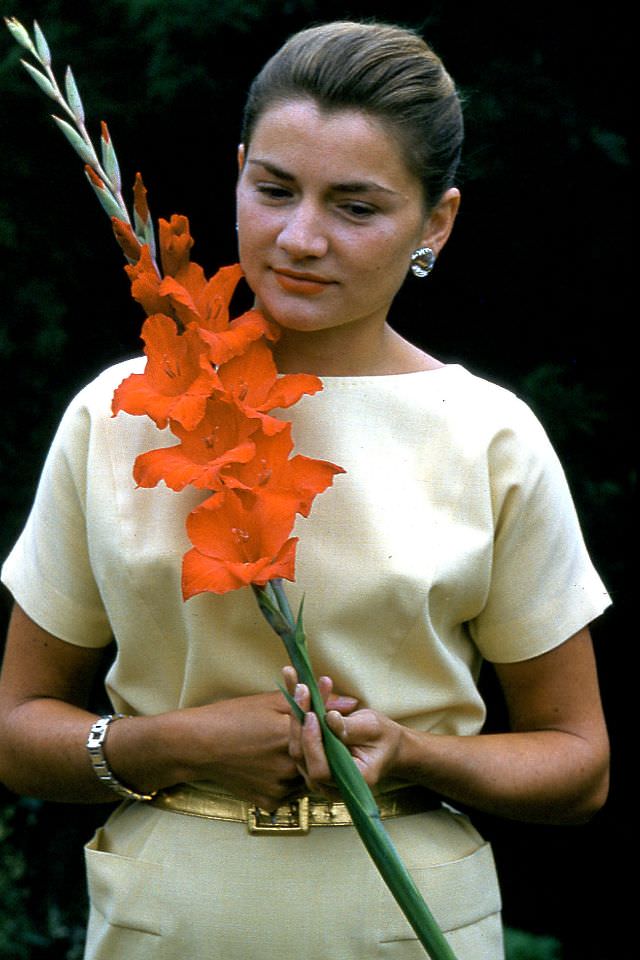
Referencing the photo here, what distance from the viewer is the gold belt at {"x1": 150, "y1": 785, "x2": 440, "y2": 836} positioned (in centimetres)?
213

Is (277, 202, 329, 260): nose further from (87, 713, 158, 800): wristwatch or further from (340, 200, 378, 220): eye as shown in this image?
(87, 713, 158, 800): wristwatch

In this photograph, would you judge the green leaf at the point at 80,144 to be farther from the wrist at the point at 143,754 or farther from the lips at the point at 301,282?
the wrist at the point at 143,754

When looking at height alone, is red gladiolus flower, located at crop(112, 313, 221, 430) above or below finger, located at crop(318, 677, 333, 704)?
above

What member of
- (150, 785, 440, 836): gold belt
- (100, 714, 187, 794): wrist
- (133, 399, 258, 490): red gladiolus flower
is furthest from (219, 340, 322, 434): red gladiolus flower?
(150, 785, 440, 836): gold belt

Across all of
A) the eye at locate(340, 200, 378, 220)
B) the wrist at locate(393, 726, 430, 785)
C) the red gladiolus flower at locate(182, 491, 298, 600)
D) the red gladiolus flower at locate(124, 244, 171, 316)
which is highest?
the eye at locate(340, 200, 378, 220)

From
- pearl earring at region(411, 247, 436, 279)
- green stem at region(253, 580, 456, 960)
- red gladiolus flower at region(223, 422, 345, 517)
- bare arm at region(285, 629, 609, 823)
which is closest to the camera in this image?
green stem at region(253, 580, 456, 960)

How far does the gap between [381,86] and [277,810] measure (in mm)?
1019

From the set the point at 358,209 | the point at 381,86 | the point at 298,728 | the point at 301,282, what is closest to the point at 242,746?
the point at 298,728

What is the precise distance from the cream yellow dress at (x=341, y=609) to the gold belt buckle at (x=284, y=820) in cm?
2

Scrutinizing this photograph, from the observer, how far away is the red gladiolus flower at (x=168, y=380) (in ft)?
6.60

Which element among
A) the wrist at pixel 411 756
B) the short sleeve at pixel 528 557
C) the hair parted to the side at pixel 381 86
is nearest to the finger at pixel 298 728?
the wrist at pixel 411 756

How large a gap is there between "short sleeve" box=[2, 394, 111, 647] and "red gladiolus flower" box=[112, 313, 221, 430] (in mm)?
202

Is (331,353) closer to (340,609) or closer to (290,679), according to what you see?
(340,609)

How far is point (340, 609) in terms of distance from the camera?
2.09 m
